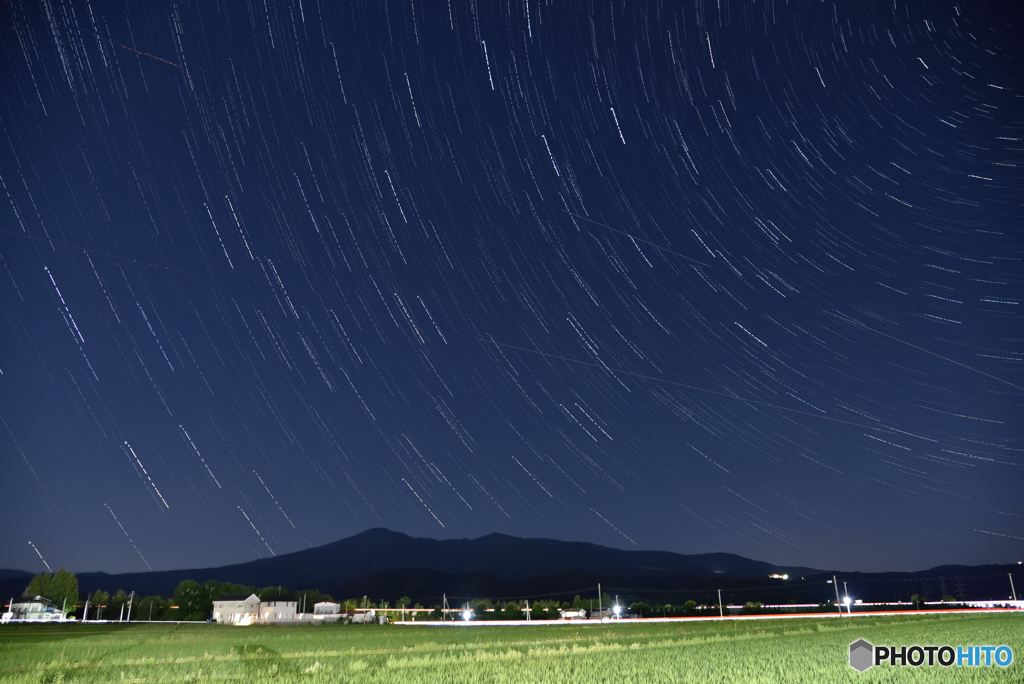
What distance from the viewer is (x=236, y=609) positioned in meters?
101

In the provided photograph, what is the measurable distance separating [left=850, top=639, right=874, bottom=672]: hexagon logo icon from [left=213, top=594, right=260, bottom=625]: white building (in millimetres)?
95546

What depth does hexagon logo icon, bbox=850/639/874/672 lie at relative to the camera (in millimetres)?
20981

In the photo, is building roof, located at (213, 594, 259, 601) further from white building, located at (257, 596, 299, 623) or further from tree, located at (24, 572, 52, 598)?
tree, located at (24, 572, 52, 598)

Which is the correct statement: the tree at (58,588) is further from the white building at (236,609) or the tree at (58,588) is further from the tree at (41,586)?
the white building at (236,609)

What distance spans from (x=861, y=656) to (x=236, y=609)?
101720 millimetres

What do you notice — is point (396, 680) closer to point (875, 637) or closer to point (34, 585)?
point (875, 637)

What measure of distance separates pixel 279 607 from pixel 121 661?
3352 inches

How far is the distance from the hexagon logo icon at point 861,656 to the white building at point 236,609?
95.5 metres

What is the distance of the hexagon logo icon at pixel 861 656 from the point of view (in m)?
21.0

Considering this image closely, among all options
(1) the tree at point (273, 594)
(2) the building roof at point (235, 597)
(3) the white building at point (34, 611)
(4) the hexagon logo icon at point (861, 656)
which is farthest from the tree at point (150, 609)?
(4) the hexagon logo icon at point (861, 656)

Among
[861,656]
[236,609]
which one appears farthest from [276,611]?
[861,656]

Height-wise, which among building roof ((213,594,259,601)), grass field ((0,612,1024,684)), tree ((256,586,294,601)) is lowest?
tree ((256,586,294,601))

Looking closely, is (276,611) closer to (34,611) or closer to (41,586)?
(34,611)

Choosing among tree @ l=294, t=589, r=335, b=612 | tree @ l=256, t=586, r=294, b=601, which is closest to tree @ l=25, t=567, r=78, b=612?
tree @ l=256, t=586, r=294, b=601
